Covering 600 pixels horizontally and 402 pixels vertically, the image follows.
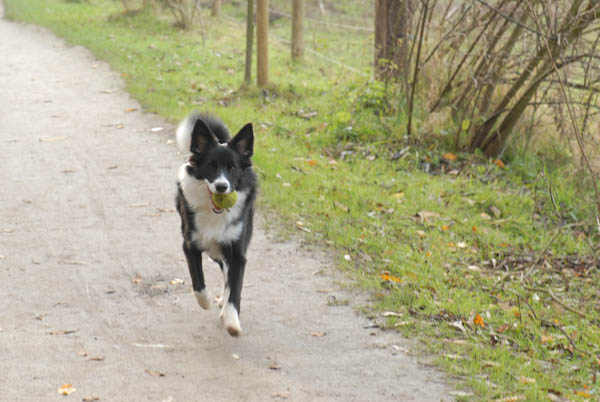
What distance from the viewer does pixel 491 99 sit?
963 cm

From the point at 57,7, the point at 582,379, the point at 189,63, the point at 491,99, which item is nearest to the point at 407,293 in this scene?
the point at 582,379

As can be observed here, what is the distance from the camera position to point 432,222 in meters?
7.61

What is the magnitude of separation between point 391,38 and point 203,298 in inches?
266

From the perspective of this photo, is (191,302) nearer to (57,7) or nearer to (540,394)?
(540,394)

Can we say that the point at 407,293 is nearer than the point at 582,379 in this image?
No

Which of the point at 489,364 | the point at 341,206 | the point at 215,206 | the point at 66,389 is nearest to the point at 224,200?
the point at 215,206

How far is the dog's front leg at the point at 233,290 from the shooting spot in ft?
15.9

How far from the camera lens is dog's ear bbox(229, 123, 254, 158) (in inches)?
194

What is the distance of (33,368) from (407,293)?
2.87m

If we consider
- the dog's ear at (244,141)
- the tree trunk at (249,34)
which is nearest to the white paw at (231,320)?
the dog's ear at (244,141)

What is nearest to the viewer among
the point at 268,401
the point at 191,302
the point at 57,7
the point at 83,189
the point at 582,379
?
the point at 268,401

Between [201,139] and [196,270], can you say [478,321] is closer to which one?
[196,270]

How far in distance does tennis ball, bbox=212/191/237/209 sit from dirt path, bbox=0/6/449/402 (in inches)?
35.9

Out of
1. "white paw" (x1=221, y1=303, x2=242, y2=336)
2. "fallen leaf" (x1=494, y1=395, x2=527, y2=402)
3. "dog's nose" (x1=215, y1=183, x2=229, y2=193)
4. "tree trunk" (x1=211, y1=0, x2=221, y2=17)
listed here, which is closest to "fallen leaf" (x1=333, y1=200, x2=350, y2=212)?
"white paw" (x1=221, y1=303, x2=242, y2=336)
